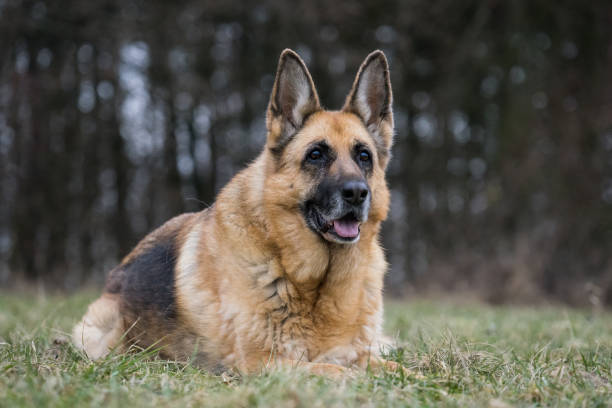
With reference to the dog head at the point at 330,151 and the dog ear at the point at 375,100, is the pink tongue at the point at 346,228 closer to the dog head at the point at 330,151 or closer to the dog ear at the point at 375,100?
the dog head at the point at 330,151

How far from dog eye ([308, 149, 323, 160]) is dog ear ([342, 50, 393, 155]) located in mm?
567

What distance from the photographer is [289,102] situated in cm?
392

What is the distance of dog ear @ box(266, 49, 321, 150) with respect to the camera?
3799 mm

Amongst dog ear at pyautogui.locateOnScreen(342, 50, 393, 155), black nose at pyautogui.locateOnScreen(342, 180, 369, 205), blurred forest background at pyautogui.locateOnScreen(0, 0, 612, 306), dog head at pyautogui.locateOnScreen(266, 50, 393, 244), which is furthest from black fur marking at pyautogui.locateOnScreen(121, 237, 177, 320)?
blurred forest background at pyautogui.locateOnScreen(0, 0, 612, 306)

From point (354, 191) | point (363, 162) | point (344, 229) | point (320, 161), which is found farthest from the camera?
point (363, 162)

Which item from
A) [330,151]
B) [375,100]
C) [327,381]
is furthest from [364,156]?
[327,381]

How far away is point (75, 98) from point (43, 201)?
2.75 metres

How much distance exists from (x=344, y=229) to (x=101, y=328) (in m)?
2.08

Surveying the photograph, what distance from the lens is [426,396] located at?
250 cm

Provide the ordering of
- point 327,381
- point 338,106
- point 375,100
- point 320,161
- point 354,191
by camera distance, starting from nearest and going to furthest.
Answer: point 327,381, point 354,191, point 320,161, point 375,100, point 338,106

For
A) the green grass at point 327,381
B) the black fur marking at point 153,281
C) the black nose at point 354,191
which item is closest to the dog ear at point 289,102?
the black nose at point 354,191

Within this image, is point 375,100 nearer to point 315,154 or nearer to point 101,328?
point 315,154

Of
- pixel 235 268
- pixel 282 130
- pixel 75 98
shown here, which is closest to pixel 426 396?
pixel 235 268

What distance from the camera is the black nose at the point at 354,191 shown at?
11.1 feet
